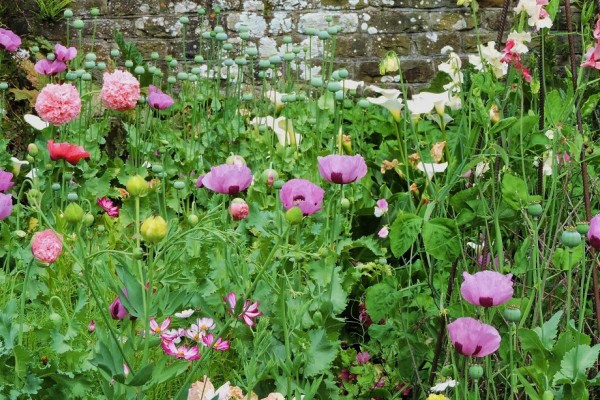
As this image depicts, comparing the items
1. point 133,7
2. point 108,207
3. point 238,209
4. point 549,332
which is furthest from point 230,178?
point 133,7

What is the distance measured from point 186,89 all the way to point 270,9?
1139mm

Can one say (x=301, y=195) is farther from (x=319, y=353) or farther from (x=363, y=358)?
(x=363, y=358)

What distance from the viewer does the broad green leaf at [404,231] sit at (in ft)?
6.41

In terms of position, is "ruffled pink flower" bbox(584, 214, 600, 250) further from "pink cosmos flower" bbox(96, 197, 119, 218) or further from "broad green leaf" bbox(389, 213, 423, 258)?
"pink cosmos flower" bbox(96, 197, 119, 218)

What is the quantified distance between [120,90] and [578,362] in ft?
5.30

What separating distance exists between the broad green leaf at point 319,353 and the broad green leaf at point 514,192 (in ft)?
1.44

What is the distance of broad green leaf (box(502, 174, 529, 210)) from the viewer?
188 centimetres

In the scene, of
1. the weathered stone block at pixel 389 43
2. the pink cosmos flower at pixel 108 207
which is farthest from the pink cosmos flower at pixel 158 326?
the weathered stone block at pixel 389 43

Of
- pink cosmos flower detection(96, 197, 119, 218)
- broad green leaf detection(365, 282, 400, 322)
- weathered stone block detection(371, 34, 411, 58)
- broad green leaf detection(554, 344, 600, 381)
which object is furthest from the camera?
weathered stone block detection(371, 34, 411, 58)

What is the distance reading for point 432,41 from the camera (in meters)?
5.05

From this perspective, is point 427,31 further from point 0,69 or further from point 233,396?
point 233,396

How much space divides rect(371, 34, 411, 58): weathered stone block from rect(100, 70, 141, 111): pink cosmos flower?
2345 mm

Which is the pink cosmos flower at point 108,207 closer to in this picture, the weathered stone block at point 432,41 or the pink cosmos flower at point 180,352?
the pink cosmos flower at point 180,352

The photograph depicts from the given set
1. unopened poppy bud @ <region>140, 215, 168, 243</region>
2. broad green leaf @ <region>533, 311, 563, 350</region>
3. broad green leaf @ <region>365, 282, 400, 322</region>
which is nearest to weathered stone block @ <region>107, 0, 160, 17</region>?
broad green leaf @ <region>365, 282, 400, 322</region>
